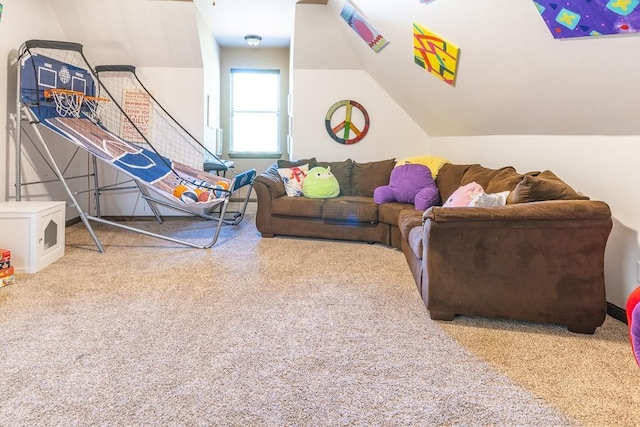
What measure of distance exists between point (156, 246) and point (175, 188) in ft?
1.87

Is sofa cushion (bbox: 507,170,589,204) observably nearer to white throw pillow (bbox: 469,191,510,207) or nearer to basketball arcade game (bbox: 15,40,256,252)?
white throw pillow (bbox: 469,191,510,207)

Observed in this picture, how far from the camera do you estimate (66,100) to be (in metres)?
3.65

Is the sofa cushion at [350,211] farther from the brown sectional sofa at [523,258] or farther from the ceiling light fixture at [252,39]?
the ceiling light fixture at [252,39]

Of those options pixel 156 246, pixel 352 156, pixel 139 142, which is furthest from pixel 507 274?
pixel 139 142

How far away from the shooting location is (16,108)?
131 inches

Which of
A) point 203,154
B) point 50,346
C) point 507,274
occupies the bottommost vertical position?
point 50,346

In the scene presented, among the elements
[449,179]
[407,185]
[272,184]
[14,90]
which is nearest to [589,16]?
[449,179]

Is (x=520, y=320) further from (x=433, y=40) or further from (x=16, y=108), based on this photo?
(x=16, y=108)

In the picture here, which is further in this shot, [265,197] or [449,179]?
[265,197]

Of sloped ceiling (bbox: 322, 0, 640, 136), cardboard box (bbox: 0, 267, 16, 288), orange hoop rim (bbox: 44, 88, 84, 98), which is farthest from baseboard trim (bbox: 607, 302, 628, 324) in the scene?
orange hoop rim (bbox: 44, 88, 84, 98)

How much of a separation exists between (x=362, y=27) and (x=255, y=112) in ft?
9.17

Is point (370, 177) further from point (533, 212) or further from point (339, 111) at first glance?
point (533, 212)

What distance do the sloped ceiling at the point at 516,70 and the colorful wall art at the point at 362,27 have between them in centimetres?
9

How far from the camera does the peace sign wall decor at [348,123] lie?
4.98 metres
